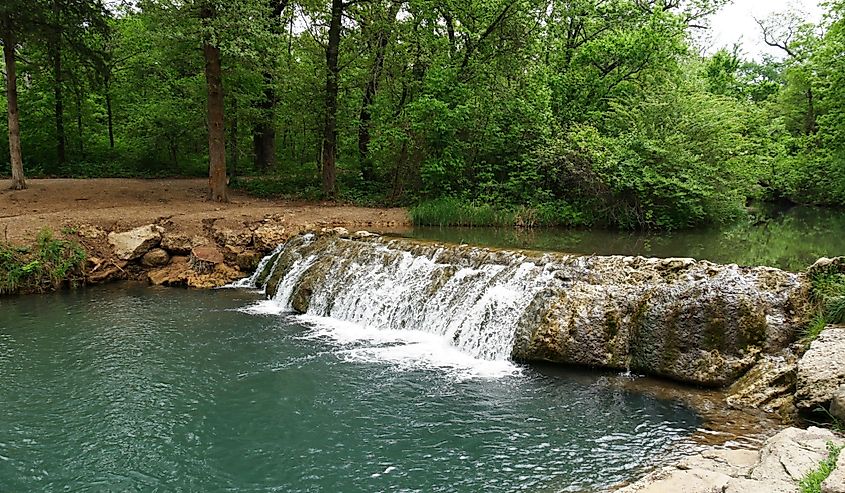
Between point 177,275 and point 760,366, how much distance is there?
10.4 meters

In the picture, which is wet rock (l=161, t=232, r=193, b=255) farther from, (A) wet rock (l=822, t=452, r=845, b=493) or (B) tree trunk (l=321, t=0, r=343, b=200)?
(A) wet rock (l=822, t=452, r=845, b=493)

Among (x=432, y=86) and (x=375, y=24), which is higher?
(x=375, y=24)

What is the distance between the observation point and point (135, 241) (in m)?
12.3

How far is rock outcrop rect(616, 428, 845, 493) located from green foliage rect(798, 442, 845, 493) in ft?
0.35

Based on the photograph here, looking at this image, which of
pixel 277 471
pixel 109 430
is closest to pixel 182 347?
pixel 109 430

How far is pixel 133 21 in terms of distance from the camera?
2116 cm

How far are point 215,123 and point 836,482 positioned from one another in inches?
587

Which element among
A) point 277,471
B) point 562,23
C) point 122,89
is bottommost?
point 277,471

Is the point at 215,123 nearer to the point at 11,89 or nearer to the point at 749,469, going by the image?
the point at 11,89

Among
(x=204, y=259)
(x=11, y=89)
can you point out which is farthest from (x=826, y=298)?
(x=11, y=89)

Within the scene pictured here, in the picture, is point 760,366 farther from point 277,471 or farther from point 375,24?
point 375,24

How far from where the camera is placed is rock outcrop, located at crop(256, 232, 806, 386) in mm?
6867

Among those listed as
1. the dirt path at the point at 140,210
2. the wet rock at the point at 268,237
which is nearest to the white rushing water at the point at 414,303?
the wet rock at the point at 268,237

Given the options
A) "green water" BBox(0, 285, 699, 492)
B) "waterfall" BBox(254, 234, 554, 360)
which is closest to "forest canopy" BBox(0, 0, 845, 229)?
"waterfall" BBox(254, 234, 554, 360)
